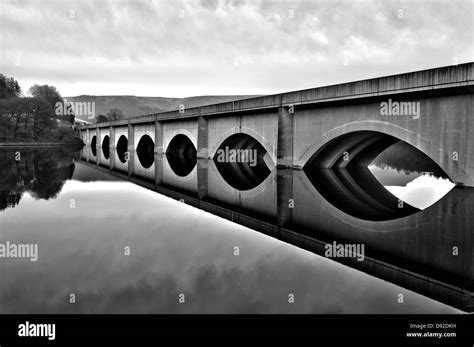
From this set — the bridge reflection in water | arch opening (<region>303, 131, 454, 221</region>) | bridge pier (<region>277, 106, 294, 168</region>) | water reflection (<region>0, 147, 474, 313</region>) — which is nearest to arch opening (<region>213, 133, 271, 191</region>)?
bridge pier (<region>277, 106, 294, 168</region>)

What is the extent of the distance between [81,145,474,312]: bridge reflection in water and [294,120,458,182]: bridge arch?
158 centimetres

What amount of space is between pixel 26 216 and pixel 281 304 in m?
8.53

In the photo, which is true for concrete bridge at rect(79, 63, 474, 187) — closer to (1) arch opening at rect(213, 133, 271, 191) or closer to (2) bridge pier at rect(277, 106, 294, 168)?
(2) bridge pier at rect(277, 106, 294, 168)

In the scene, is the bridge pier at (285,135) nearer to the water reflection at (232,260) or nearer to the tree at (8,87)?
the water reflection at (232,260)

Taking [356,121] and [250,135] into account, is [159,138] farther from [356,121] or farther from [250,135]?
[356,121]

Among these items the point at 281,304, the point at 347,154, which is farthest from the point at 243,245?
the point at 347,154

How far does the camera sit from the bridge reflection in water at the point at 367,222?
5.98 meters

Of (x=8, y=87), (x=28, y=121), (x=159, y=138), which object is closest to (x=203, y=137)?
(x=159, y=138)

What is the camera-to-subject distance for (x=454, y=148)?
49.2 feet

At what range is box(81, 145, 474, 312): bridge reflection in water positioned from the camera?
598 cm

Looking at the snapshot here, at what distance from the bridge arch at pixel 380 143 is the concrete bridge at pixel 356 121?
0.04m

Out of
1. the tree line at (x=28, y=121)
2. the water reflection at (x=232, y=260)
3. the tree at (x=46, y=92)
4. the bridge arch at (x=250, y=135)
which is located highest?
the tree at (x=46, y=92)

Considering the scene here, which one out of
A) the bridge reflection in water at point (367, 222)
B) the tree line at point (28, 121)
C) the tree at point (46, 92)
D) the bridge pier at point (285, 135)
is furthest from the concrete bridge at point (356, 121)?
the tree at point (46, 92)

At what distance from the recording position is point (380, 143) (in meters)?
25.1
